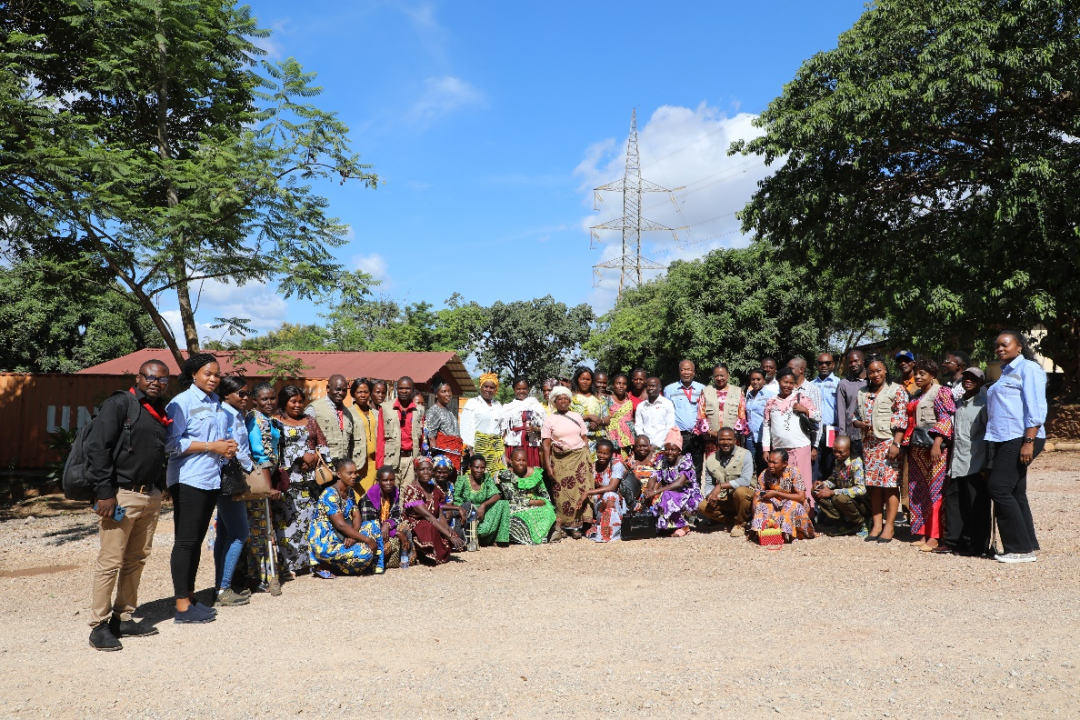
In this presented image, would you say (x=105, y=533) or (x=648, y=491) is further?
(x=648, y=491)

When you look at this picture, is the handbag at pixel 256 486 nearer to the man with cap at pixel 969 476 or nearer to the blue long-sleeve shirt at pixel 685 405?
the blue long-sleeve shirt at pixel 685 405

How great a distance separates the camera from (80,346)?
29.8 metres

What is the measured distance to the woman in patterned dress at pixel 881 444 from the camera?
7.68 meters

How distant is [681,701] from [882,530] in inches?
200

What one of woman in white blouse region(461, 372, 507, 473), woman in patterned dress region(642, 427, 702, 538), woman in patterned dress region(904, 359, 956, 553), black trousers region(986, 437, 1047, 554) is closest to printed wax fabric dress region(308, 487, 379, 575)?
woman in white blouse region(461, 372, 507, 473)

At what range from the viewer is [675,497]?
28.5 feet

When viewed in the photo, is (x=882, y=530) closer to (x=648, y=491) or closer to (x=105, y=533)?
(x=648, y=491)

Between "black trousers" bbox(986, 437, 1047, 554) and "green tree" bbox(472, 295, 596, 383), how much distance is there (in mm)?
37077

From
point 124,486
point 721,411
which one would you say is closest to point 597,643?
point 124,486

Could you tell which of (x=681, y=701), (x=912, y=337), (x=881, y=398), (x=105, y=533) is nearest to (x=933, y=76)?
(x=912, y=337)

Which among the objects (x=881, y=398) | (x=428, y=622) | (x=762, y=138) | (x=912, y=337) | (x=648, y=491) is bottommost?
(x=428, y=622)

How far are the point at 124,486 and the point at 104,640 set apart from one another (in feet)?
3.08

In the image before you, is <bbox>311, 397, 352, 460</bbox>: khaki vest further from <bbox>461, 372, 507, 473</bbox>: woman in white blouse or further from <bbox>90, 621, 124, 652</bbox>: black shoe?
<bbox>90, 621, 124, 652</bbox>: black shoe

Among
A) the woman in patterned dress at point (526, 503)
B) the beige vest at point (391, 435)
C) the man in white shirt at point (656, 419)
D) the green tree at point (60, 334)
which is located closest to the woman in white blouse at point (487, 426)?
the woman in patterned dress at point (526, 503)
